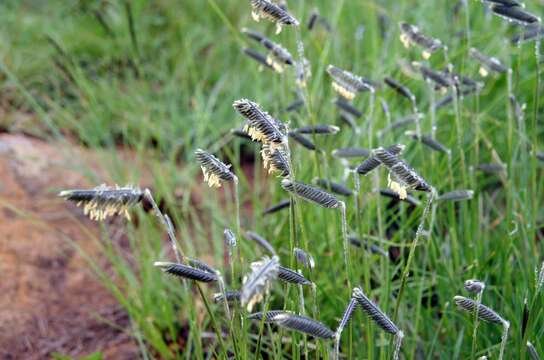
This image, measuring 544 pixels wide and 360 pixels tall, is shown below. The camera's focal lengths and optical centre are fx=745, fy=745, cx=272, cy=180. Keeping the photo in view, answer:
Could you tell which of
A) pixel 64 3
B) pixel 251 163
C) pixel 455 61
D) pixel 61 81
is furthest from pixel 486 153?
pixel 64 3

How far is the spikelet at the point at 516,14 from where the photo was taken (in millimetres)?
1777

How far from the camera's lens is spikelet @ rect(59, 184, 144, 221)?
4.33 feet

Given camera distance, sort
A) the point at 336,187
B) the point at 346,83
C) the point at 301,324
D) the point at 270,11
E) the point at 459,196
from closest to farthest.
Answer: the point at 301,324 < the point at 270,11 < the point at 346,83 < the point at 459,196 < the point at 336,187

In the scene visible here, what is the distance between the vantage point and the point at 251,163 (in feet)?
12.4

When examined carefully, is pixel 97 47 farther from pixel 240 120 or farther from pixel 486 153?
pixel 486 153

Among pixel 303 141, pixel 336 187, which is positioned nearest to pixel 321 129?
pixel 303 141

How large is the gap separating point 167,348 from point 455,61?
68.7 inches

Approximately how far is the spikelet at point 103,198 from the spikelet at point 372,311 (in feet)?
1.44

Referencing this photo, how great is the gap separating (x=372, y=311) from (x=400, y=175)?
0.85 ft

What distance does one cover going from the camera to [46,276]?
2.73m

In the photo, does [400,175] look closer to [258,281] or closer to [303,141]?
[258,281]

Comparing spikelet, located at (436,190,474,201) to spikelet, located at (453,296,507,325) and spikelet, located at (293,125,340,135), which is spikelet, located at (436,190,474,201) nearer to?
spikelet, located at (293,125,340,135)

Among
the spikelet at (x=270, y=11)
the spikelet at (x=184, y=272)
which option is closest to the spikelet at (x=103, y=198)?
the spikelet at (x=184, y=272)

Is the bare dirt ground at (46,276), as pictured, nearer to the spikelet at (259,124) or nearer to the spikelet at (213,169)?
the spikelet at (213,169)
